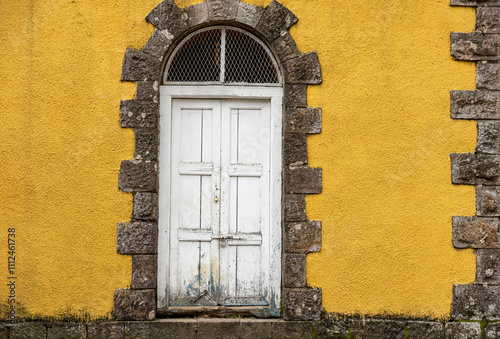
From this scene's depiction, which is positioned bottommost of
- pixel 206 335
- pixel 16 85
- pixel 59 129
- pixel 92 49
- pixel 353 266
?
pixel 206 335

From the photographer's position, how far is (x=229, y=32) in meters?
4.93

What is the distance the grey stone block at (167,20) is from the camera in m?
4.73

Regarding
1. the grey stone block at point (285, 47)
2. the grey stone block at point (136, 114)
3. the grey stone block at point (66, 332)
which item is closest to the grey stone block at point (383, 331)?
the grey stone block at point (66, 332)

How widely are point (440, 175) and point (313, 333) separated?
190 centimetres

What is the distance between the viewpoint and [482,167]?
15.6 ft

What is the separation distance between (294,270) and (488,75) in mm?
2603

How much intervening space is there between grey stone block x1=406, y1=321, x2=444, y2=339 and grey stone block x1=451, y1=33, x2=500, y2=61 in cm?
251

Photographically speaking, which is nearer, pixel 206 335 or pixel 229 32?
pixel 206 335

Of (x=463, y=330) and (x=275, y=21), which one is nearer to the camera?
(x=463, y=330)

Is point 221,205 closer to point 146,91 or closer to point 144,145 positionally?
point 144,145

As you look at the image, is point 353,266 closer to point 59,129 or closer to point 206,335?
point 206,335

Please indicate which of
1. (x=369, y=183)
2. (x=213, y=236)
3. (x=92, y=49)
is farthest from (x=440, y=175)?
(x=92, y=49)

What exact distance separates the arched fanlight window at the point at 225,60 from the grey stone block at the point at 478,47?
1.76 metres

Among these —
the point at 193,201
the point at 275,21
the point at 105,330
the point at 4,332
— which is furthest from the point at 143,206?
the point at 275,21
